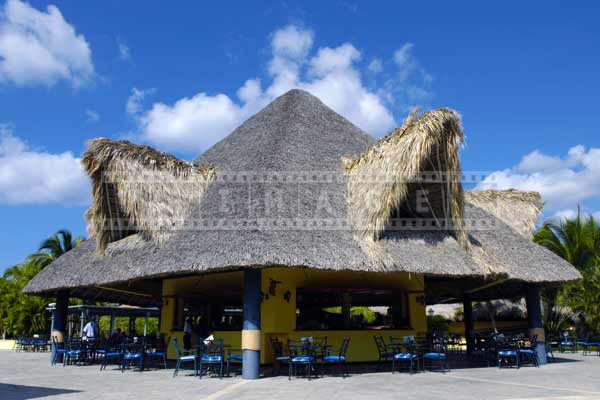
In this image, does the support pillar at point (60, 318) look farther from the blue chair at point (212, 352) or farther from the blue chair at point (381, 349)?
the blue chair at point (381, 349)

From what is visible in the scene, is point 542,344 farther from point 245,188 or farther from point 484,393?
point 245,188

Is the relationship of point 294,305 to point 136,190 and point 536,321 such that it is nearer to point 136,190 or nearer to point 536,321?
point 136,190

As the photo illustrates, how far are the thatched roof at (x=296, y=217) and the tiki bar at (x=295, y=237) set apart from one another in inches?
1.4

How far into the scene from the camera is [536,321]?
1342cm

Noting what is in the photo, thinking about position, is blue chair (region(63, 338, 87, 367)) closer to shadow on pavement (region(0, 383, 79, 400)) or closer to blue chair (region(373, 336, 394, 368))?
shadow on pavement (region(0, 383, 79, 400))

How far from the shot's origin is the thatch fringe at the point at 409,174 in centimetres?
1173

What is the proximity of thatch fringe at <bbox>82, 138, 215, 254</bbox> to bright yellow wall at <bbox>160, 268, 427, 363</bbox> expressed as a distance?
2.42m

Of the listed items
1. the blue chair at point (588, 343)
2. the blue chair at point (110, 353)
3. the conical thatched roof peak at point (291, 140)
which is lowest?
the blue chair at point (588, 343)

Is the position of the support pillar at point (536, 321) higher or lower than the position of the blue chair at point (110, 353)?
higher

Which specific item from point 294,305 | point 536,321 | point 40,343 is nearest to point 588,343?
point 536,321

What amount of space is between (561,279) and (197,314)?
35.4 feet

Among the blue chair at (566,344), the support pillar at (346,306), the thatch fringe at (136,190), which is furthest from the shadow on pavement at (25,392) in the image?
the blue chair at (566,344)

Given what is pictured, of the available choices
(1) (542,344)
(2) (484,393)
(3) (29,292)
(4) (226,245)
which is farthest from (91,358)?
(1) (542,344)

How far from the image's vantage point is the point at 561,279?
41.8 ft
